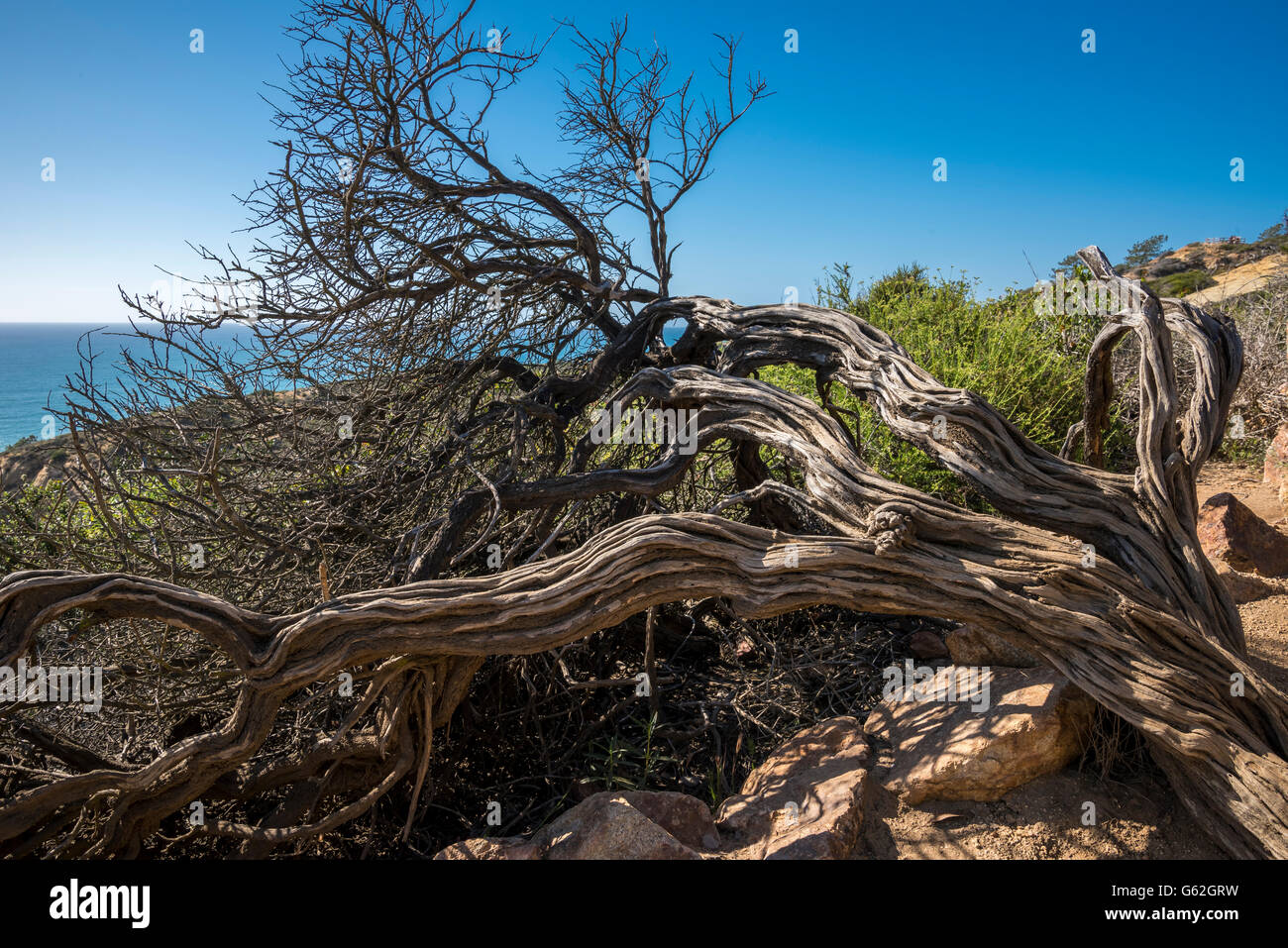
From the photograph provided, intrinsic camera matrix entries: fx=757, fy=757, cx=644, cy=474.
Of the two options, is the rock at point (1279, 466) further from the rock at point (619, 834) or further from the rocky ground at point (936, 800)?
the rock at point (619, 834)

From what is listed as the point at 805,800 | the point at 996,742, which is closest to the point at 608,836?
the point at 805,800

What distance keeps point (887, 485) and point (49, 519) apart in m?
3.79

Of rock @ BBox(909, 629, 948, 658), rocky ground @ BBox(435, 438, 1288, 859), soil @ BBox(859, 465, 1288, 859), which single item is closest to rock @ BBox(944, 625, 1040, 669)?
rocky ground @ BBox(435, 438, 1288, 859)

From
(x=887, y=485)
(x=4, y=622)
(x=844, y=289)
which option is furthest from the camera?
(x=844, y=289)

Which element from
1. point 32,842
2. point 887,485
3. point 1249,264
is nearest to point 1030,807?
point 887,485

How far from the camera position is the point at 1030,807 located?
287cm

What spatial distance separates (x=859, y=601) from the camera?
109 inches

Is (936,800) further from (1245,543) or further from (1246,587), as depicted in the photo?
(1245,543)

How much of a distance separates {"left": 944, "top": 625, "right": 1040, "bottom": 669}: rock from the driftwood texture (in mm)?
655

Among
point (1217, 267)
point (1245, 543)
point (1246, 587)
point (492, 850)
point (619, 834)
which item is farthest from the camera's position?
point (1217, 267)

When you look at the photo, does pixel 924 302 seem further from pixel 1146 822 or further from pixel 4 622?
pixel 4 622

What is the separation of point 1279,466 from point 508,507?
607 centimetres

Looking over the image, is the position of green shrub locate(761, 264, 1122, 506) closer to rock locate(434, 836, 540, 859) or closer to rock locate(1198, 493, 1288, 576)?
rock locate(1198, 493, 1288, 576)

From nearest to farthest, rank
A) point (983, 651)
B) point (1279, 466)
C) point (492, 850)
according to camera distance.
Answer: point (492, 850), point (983, 651), point (1279, 466)
